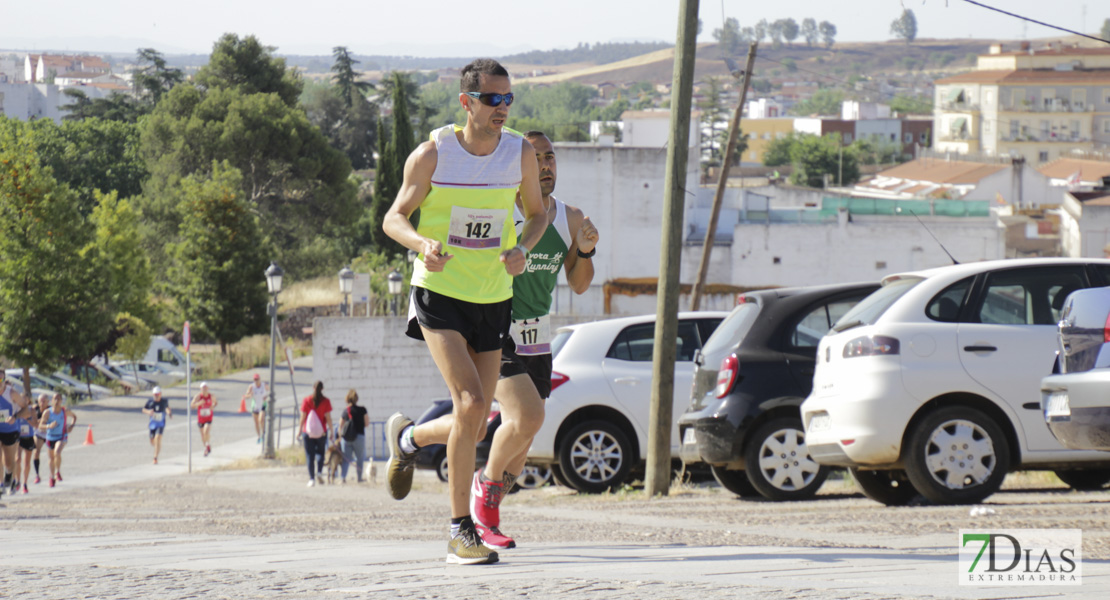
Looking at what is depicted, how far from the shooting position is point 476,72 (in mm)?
5344

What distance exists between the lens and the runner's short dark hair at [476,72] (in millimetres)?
5320

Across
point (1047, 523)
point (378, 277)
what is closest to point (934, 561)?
point (1047, 523)

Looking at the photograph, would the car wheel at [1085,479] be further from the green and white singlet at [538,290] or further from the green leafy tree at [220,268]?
the green leafy tree at [220,268]

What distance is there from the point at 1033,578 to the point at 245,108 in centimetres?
7076

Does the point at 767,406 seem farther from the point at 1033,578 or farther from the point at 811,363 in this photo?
the point at 1033,578

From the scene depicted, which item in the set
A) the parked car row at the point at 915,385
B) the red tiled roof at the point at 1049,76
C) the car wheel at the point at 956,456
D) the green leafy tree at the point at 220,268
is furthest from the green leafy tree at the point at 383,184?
the red tiled roof at the point at 1049,76

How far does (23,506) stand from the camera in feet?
41.1

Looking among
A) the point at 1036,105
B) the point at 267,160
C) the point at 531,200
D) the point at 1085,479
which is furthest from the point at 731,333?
the point at 1036,105

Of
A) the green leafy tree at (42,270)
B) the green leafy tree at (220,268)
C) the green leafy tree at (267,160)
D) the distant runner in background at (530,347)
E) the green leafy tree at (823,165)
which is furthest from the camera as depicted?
the green leafy tree at (823,165)

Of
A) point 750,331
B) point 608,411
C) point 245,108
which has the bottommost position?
point 608,411

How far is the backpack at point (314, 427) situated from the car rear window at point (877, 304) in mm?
12048

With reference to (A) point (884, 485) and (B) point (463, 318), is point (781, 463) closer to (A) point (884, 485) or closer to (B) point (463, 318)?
(A) point (884, 485)

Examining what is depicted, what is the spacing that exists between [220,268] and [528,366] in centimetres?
5326

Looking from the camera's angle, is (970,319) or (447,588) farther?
(970,319)
